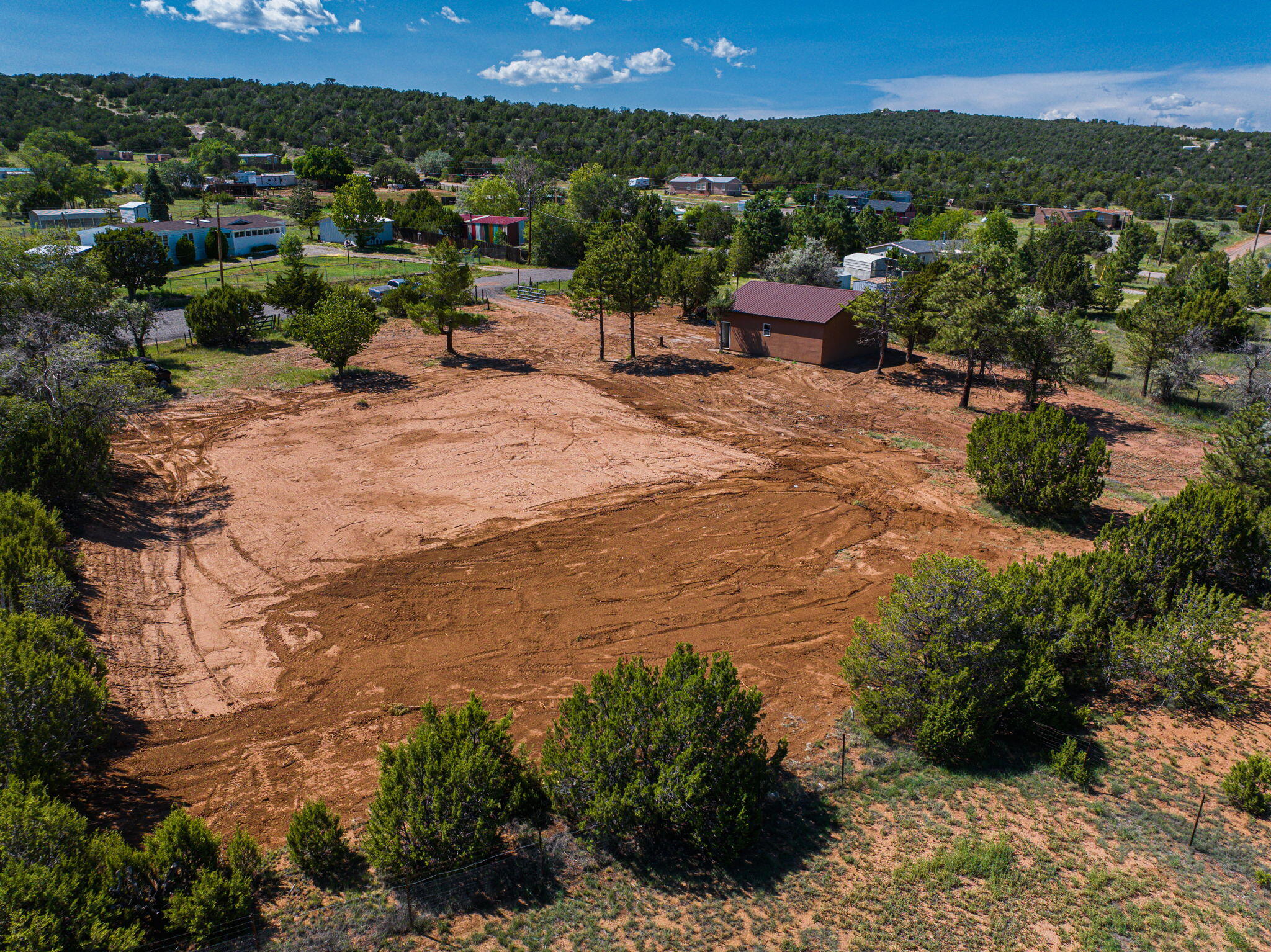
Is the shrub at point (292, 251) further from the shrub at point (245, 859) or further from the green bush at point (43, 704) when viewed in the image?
the shrub at point (245, 859)

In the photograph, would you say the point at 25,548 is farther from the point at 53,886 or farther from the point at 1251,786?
the point at 1251,786

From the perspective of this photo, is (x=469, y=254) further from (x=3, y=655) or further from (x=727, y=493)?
(x=3, y=655)

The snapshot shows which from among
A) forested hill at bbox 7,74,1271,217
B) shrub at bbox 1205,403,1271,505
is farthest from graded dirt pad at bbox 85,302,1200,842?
forested hill at bbox 7,74,1271,217

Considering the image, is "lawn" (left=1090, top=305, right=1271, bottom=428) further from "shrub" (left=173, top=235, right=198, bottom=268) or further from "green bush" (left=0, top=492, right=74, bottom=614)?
"shrub" (left=173, top=235, right=198, bottom=268)

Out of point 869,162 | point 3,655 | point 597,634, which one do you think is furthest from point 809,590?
→ point 869,162

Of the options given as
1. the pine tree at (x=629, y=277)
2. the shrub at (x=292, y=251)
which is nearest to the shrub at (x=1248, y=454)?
the pine tree at (x=629, y=277)

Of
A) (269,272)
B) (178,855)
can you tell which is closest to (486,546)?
(178,855)
